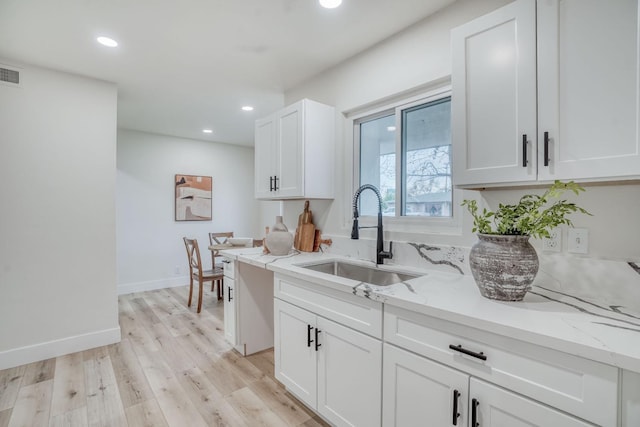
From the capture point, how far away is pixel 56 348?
2.68 metres

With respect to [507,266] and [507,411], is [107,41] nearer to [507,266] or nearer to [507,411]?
[507,266]

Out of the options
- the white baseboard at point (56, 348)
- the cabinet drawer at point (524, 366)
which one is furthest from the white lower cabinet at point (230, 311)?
the cabinet drawer at point (524, 366)

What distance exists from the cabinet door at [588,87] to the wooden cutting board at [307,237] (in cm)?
180

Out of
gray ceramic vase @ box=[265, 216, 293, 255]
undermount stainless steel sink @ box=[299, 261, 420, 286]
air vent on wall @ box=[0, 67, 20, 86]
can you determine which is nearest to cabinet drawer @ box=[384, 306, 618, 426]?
undermount stainless steel sink @ box=[299, 261, 420, 286]

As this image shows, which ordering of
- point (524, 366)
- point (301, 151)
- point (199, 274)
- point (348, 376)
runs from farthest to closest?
A: point (199, 274) → point (301, 151) → point (348, 376) → point (524, 366)

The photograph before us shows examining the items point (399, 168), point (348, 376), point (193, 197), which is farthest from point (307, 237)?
point (193, 197)

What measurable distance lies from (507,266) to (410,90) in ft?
4.50

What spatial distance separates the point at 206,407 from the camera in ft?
6.53

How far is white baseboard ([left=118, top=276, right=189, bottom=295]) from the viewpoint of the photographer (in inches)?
181

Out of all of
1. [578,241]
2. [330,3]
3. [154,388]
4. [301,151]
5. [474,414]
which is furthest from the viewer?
[301,151]

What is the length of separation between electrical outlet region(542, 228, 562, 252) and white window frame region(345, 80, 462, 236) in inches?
17.2

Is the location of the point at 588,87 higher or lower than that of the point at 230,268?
higher

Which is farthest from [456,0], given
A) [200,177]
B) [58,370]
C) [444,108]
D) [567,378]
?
[200,177]

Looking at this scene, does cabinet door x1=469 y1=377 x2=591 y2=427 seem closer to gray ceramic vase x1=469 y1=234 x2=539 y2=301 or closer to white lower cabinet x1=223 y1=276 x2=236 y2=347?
gray ceramic vase x1=469 y1=234 x2=539 y2=301
